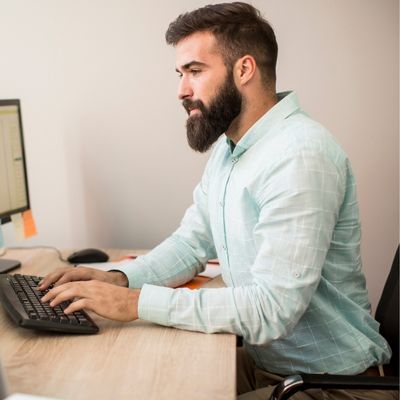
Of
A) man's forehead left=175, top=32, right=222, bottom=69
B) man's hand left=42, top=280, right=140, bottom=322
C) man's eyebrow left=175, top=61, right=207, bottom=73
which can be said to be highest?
man's forehead left=175, top=32, right=222, bottom=69

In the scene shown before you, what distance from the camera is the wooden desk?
0.87 meters

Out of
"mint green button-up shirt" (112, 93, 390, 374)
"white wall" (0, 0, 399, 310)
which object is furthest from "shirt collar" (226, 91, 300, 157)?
"white wall" (0, 0, 399, 310)

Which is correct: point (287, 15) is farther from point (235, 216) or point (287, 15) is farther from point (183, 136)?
point (235, 216)

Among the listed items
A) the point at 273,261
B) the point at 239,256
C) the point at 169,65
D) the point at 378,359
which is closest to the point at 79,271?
the point at 239,256

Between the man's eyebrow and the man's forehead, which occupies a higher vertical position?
the man's forehead

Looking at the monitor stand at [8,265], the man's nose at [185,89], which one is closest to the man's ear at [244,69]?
the man's nose at [185,89]

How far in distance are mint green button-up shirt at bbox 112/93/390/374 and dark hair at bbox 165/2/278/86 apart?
0.35 feet

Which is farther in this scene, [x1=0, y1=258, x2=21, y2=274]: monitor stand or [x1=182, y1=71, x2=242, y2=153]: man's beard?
[x1=0, y1=258, x2=21, y2=274]: monitor stand

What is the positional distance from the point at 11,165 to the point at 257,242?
89 cm

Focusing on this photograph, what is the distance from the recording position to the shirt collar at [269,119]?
1293 mm

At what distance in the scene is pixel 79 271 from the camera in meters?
1.31

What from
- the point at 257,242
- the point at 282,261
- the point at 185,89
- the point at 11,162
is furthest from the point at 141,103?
the point at 282,261

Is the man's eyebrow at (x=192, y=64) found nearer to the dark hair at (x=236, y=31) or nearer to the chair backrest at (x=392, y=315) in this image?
the dark hair at (x=236, y=31)

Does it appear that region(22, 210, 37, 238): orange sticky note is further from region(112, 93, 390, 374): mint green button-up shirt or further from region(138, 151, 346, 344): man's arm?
region(138, 151, 346, 344): man's arm
